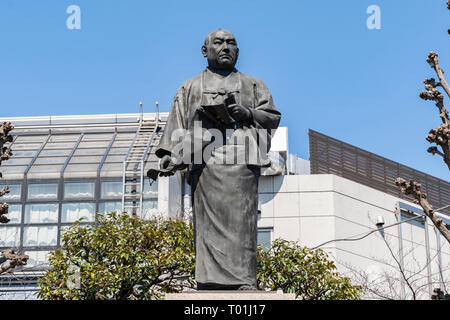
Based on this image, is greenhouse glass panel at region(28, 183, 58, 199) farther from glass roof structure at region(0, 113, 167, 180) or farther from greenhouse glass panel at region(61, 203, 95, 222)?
greenhouse glass panel at region(61, 203, 95, 222)

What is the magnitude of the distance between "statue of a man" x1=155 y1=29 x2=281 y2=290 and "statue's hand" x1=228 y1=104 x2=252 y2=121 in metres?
0.01

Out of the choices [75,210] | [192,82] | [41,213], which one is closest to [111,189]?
[75,210]

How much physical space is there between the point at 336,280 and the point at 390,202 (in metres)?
18.3

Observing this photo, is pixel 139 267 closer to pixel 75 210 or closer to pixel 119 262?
pixel 119 262

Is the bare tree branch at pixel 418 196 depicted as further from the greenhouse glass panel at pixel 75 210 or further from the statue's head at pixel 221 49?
the greenhouse glass panel at pixel 75 210

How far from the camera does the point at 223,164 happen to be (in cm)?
936

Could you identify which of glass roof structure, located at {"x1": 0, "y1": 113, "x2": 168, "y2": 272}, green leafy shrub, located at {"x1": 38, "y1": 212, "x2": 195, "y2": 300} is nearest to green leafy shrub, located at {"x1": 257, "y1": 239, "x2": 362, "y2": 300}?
green leafy shrub, located at {"x1": 38, "y1": 212, "x2": 195, "y2": 300}

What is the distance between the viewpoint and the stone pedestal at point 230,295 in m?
8.43

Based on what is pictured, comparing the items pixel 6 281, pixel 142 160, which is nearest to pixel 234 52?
pixel 6 281

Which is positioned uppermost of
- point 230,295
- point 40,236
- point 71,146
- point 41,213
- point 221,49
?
point 71,146

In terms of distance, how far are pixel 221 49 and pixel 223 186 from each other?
1607 mm

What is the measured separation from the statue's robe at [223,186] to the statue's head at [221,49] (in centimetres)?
14
